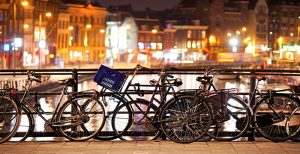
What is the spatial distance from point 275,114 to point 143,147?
8.57 ft

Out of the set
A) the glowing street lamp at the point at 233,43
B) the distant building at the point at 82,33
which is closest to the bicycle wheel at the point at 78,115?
the distant building at the point at 82,33

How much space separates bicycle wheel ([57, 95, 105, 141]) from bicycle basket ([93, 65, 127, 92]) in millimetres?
315

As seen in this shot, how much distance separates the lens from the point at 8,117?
1046cm

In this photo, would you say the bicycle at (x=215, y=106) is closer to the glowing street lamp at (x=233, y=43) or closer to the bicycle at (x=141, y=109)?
the bicycle at (x=141, y=109)

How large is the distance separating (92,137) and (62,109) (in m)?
0.70

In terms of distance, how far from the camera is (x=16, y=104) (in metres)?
10.3

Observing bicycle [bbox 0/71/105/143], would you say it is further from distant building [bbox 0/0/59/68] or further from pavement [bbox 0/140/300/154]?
distant building [bbox 0/0/59/68]

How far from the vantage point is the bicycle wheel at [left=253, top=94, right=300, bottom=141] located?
1056 cm

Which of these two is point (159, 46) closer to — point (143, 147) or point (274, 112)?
point (274, 112)

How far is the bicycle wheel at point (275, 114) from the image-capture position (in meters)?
10.6

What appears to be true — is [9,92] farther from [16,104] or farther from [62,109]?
[62,109]

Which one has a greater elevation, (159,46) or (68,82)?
(159,46)

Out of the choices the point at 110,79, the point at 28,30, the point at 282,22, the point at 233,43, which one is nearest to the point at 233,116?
the point at 110,79

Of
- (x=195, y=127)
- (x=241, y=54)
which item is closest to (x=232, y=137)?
(x=195, y=127)
